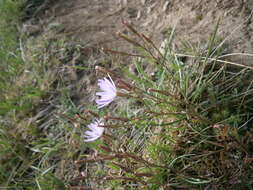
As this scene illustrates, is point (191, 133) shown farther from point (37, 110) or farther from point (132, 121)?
point (37, 110)

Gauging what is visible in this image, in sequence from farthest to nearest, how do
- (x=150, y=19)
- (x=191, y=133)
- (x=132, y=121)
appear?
(x=150, y=19) < (x=132, y=121) < (x=191, y=133)

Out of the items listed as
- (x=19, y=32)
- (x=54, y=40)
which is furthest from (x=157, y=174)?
(x=19, y=32)

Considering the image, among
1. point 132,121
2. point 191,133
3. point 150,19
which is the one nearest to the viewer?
point 191,133

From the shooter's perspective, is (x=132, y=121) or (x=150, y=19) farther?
(x=150, y=19)

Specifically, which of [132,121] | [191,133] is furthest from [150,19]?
[191,133]

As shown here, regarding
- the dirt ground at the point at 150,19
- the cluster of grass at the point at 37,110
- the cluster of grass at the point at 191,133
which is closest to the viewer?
the cluster of grass at the point at 191,133

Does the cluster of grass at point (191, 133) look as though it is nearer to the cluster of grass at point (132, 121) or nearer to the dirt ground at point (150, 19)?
the cluster of grass at point (132, 121)

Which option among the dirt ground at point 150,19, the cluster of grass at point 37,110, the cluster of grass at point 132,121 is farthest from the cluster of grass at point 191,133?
the cluster of grass at point 37,110
